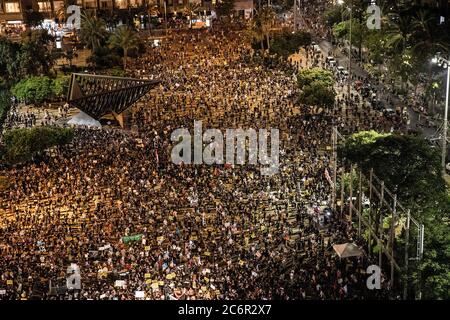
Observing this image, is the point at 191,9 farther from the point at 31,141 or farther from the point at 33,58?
the point at 31,141

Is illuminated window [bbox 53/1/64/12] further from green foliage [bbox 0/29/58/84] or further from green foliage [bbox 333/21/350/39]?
green foliage [bbox 333/21/350/39]

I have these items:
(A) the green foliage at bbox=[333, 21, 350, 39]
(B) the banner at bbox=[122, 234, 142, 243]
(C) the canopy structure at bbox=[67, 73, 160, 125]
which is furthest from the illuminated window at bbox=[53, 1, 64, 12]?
(B) the banner at bbox=[122, 234, 142, 243]

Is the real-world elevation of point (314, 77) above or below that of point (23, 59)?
below

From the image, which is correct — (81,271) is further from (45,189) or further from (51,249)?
(45,189)

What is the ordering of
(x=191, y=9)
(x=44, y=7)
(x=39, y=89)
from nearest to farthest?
(x=39, y=89) < (x=191, y=9) < (x=44, y=7)

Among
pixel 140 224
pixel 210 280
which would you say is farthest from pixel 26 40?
pixel 210 280

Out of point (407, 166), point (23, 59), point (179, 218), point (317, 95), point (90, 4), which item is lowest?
point (179, 218)

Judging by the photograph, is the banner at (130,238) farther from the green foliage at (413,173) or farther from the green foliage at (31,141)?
the green foliage at (31,141)

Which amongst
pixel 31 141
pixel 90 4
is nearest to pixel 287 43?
pixel 31 141
